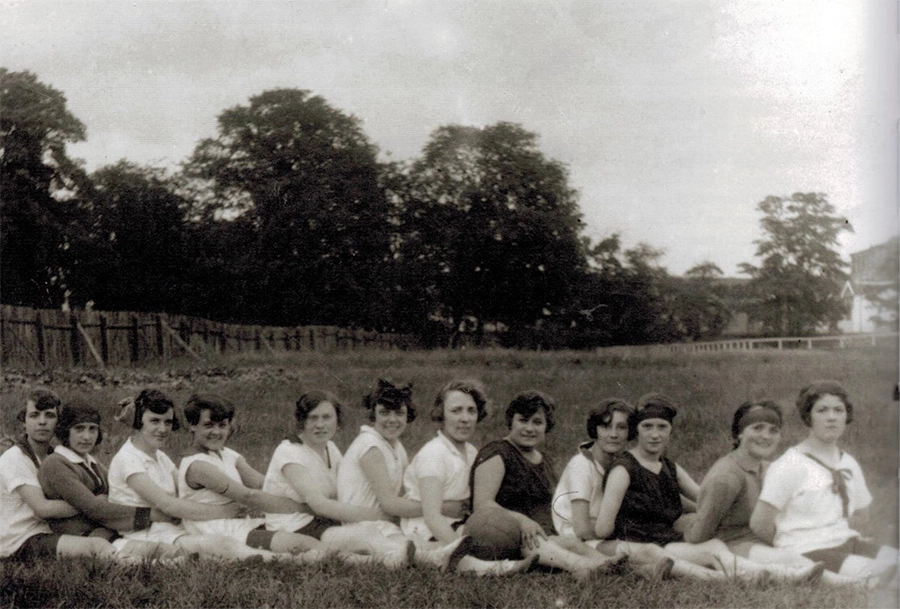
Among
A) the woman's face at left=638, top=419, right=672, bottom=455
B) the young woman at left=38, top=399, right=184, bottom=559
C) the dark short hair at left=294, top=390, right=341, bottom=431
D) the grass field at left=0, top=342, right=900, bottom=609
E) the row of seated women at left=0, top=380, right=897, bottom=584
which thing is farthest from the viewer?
the young woman at left=38, top=399, right=184, bottom=559

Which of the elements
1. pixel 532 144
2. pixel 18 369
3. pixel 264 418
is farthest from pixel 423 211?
pixel 18 369

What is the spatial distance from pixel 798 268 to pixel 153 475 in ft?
10.0

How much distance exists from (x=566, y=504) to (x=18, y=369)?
2.62 m

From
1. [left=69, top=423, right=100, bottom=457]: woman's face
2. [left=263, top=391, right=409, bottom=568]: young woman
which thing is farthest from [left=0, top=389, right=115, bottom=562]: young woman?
[left=263, top=391, right=409, bottom=568]: young woman

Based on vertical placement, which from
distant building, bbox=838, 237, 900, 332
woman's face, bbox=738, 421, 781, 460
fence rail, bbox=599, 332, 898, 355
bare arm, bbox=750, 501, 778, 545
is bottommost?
bare arm, bbox=750, 501, 778, 545

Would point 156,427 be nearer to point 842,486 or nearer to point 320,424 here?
point 320,424

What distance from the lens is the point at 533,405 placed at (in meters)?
4.41

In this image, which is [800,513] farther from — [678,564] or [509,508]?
[509,508]

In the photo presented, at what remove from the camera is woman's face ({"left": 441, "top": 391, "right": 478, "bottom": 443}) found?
4.45 meters

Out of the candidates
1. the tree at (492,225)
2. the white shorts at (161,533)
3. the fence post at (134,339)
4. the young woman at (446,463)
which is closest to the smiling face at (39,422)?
the fence post at (134,339)

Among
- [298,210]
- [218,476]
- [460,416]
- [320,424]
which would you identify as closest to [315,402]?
[320,424]

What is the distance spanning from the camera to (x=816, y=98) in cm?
430

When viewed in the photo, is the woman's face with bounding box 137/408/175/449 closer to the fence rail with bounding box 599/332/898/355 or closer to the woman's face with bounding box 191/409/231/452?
the woman's face with bounding box 191/409/231/452

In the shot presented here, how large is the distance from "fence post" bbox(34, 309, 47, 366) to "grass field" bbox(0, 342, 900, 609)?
0.31 feet
